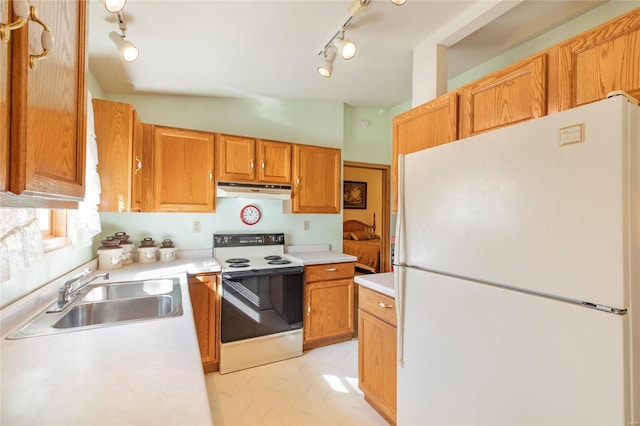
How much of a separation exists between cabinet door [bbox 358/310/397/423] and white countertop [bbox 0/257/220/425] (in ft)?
3.77

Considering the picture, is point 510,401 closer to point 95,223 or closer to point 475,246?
point 475,246

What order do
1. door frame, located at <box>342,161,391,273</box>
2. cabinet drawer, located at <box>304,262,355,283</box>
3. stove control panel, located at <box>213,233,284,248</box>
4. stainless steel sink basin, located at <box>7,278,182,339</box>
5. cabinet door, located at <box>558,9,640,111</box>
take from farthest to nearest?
door frame, located at <box>342,161,391,273</box>, stove control panel, located at <box>213,233,284,248</box>, cabinet drawer, located at <box>304,262,355,283</box>, stainless steel sink basin, located at <box>7,278,182,339</box>, cabinet door, located at <box>558,9,640,111</box>

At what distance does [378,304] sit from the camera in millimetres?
1814

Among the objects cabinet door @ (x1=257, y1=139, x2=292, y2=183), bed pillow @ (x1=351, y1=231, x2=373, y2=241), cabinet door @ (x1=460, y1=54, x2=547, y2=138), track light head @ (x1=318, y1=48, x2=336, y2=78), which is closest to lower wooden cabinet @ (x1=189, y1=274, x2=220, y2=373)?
cabinet door @ (x1=257, y1=139, x2=292, y2=183)

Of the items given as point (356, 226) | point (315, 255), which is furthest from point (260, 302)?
point (356, 226)

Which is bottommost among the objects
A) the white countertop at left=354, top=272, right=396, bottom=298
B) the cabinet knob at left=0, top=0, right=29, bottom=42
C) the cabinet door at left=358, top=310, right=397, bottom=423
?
the cabinet door at left=358, top=310, right=397, bottom=423

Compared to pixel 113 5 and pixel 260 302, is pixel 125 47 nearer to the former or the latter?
pixel 113 5

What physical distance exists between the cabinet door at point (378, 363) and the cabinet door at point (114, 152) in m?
1.85

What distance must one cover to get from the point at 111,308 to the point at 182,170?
4.20 feet

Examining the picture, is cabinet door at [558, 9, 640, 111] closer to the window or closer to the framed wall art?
the window

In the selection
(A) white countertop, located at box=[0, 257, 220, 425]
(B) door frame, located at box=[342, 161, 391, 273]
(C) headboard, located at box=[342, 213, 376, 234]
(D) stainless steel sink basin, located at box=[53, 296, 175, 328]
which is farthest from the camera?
(C) headboard, located at box=[342, 213, 376, 234]

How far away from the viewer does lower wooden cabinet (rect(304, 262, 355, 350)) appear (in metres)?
2.71

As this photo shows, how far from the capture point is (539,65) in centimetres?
124

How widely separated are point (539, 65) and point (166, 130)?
2540 mm
